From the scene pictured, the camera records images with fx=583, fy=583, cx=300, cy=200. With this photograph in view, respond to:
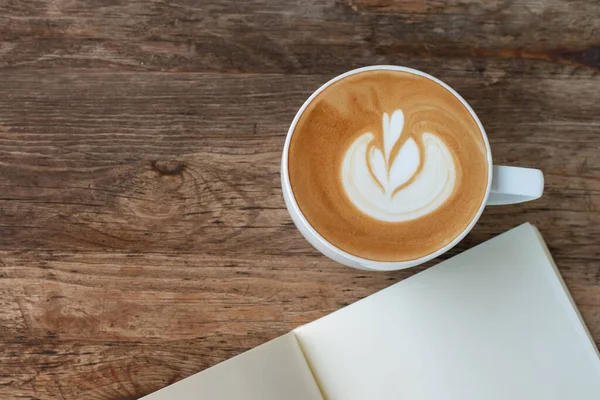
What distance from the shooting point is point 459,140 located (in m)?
0.58

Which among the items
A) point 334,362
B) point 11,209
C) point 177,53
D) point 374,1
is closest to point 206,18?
point 177,53

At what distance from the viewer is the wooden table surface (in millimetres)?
666

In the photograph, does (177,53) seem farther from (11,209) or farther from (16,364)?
(16,364)

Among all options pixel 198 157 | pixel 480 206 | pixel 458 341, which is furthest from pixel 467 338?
pixel 198 157

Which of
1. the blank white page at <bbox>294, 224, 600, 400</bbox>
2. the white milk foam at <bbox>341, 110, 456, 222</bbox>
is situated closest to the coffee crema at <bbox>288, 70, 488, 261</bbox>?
the white milk foam at <bbox>341, 110, 456, 222</bbox>

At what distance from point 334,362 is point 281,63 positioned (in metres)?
0.36

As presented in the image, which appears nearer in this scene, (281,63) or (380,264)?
(380,264)

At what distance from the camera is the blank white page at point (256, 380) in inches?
24.0

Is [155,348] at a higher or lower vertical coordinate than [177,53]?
lower

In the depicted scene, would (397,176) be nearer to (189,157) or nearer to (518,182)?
(518,182)

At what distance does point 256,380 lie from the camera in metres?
0.62

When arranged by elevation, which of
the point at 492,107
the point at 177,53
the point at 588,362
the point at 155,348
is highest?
the point at 177,53

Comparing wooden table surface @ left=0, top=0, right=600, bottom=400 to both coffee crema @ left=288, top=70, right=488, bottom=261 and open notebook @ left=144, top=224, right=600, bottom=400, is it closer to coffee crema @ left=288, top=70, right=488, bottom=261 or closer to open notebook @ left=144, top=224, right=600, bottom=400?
open notebook @ left=144, top=224, right=600, bottom=400

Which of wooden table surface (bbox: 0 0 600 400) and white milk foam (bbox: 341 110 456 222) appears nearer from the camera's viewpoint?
white milk foam (bbox: 341 110 456 222)
